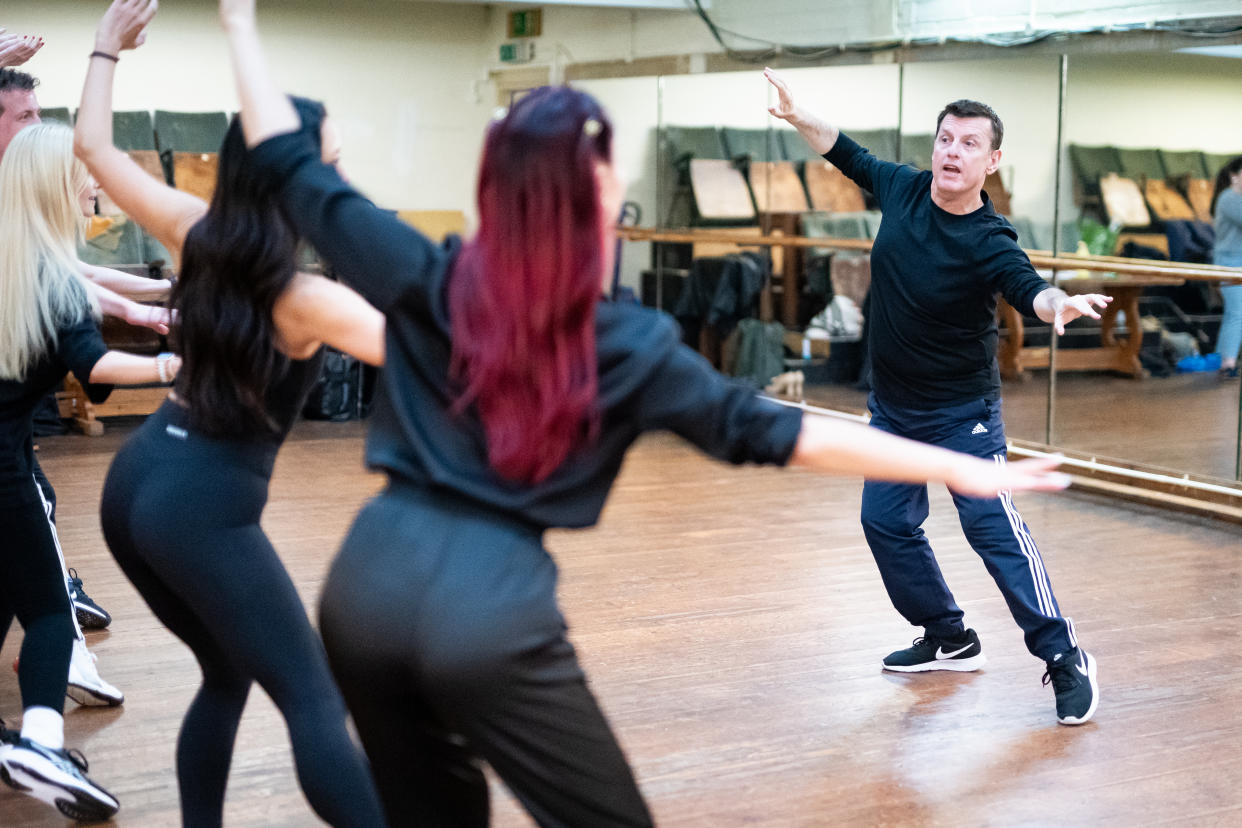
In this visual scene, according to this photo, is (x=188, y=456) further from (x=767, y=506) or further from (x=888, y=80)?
(x=888, y=80)

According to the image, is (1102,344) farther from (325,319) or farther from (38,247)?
(325,319)

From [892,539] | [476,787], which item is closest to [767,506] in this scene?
[892,539]

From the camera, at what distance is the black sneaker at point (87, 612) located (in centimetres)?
402

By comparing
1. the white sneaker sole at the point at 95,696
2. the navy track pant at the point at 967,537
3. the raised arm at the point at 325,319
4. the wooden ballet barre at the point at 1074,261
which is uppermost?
the raised arm at the point at 325,319

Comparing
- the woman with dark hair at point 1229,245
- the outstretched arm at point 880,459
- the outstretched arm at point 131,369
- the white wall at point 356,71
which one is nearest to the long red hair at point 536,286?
the outstretched arm at point 880,459

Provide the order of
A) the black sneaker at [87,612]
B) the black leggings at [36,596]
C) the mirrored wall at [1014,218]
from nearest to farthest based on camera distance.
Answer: the black leggings at [36,596] → the black sneaker at [87,612] → the mirrored wall at [1014,218]

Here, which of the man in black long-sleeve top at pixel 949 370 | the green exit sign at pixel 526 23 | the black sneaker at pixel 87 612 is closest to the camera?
the man in black long-sleeve top at pixel 949 370

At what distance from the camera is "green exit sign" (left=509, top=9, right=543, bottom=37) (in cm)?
1066

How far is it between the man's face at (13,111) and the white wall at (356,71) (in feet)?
20.5

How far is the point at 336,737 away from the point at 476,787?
53cm

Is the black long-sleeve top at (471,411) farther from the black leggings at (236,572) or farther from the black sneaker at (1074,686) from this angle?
the black sneaker at (1074,686)

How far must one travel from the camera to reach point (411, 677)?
1.49 m

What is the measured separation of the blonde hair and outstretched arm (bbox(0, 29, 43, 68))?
799mm

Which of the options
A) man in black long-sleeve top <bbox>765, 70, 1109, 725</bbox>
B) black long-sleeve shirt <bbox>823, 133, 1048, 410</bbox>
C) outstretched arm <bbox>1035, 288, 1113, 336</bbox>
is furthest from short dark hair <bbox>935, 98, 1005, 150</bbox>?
outstretched arm <bbox>1035, 288, 1113, 336</bbox>
